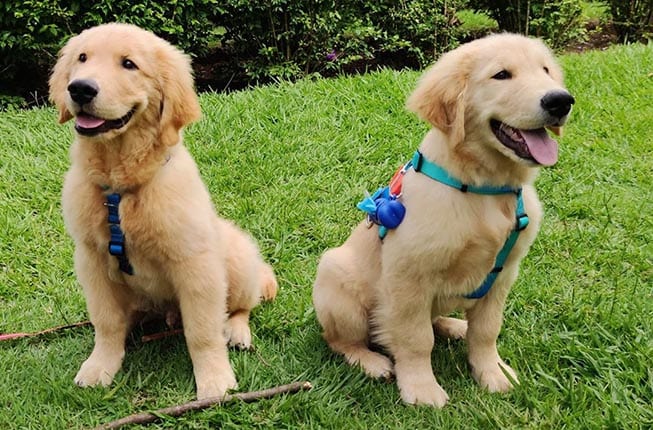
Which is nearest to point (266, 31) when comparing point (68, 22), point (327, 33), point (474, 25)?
point (327, 33)

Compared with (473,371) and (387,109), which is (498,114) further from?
(387,109)

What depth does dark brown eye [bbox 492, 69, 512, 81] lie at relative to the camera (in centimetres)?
246

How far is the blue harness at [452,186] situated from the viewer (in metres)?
2.55

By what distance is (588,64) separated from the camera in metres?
6.52

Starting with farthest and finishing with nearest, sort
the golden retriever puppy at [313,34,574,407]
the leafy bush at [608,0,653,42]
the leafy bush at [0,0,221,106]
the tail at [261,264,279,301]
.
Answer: the leafy bush at [608,0,653,42] < the leafy bush at [0,0,221,106] < the tail at [261,264,279,301] < the golden retriever puppy at [313,34,574,407]

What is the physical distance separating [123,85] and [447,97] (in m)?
1.21

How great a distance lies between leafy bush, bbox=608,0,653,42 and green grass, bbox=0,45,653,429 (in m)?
2.37

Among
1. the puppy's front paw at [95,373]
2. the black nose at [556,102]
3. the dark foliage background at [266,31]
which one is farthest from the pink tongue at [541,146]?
the dark foliage background at [266,31]

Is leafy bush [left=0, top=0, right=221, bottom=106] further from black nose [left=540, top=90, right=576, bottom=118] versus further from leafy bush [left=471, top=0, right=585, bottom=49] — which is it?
black nose [left=540, top=90, right=576, bottom=118]

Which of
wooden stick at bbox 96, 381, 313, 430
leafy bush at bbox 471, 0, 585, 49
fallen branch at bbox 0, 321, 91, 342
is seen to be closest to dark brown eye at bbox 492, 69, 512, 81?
wooden stick at bbox 96, 381, 313, 430

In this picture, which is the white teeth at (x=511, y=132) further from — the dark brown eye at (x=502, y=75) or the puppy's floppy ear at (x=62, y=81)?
the puppy's floppy ear at (x=62, y=81)

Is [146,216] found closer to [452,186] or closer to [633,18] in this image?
[452,186]

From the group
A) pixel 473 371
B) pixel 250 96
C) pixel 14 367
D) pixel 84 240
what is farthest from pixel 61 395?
pixel 250 96

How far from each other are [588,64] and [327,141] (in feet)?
9.47
